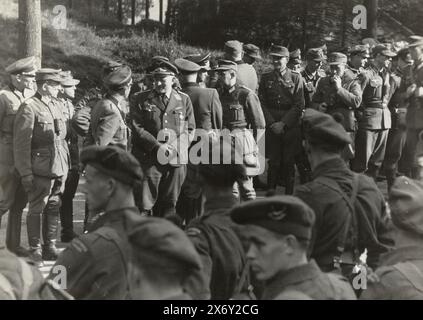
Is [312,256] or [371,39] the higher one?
[371,39]

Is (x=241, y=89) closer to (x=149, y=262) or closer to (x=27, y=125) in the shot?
(x=27, y=125)

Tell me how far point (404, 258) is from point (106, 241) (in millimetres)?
1444

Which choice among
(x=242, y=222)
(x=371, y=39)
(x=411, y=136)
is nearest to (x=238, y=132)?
(x=411, y=136)

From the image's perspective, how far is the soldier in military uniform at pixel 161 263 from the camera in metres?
3.21

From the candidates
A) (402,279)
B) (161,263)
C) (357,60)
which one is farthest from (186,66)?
(161,263)

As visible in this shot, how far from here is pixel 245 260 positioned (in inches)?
170

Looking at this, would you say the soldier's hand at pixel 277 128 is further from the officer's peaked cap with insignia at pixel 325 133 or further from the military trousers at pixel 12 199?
the officer's peaked cap with insignia at pixel 325 133

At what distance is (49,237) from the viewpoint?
23.6ft

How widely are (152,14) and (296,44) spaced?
296 centimetres

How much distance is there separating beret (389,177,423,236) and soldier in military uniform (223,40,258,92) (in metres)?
4.35

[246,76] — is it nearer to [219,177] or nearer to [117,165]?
[219,177]

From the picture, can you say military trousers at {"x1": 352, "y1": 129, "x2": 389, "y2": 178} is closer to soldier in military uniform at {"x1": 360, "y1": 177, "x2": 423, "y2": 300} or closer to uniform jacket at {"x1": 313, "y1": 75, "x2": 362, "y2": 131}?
uniform jacket at {"x1": 313, "y1": 75, "x2": 362, "y2": 131}

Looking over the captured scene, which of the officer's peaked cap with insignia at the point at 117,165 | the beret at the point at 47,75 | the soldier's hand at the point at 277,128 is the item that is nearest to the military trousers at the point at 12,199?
the beret at the point at 47,75

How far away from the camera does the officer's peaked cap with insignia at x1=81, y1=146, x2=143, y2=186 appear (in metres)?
4.44
